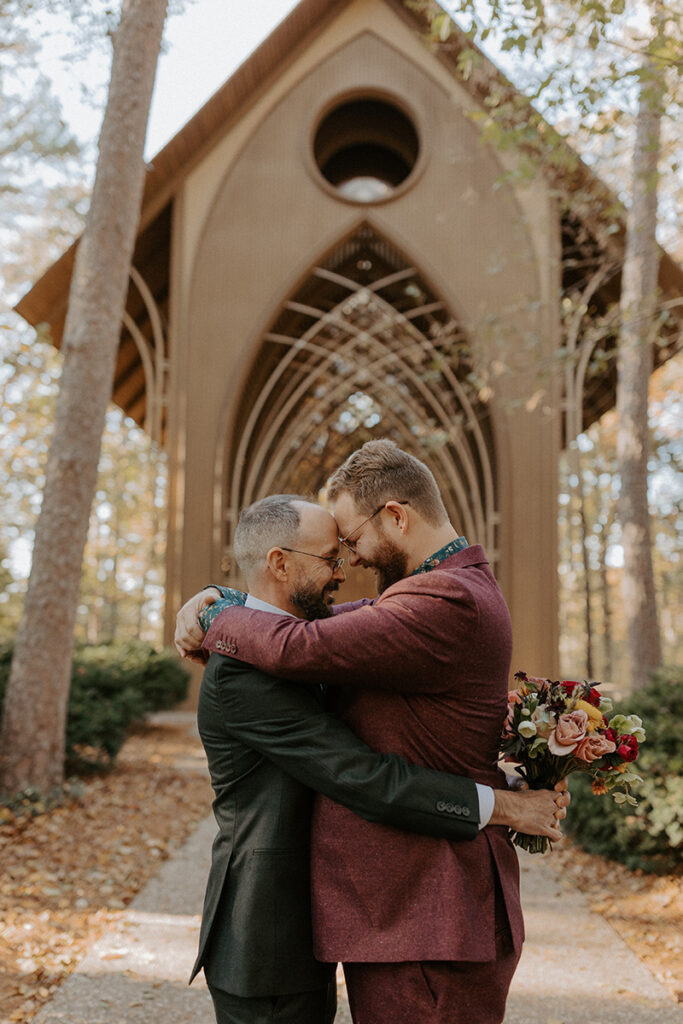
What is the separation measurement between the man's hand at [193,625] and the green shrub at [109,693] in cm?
495

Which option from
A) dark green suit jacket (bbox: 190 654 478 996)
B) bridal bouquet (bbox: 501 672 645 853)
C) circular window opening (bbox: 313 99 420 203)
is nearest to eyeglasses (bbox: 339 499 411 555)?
dark green suit jacket (bbox: 190 654 478 996)

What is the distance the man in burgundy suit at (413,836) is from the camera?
6.26 ft

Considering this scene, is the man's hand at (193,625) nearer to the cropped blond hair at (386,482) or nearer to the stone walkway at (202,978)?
the cropped blond hair at (386,482)

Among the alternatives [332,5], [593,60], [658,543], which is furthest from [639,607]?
[658,543]

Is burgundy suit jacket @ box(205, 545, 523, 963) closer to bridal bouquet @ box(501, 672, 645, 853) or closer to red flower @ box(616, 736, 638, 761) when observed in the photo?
bridal bouquet @ box(501, 672, 645, 853)

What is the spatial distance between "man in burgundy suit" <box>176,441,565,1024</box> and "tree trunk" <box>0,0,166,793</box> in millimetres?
4732

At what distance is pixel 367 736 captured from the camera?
80.8 inches

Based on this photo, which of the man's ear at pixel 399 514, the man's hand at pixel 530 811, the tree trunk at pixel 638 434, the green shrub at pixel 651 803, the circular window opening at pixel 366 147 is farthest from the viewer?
the circular window opening at pixel 366 147

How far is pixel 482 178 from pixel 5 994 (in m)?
11.9

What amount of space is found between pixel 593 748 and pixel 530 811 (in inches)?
8.4

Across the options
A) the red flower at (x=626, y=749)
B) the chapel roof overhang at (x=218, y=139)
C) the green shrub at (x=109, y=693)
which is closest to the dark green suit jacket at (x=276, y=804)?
the red flower at (x=626, y=749)

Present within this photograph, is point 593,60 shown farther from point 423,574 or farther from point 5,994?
point 5,994

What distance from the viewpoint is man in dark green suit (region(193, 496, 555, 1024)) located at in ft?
6.28

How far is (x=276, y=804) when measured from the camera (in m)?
2.10
